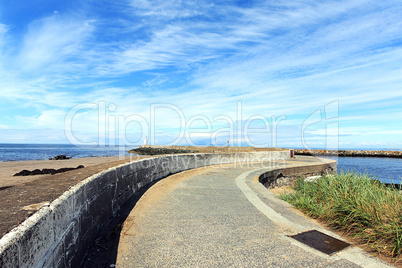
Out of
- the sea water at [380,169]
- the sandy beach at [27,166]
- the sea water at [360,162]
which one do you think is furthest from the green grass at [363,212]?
the sea water at [380,169]

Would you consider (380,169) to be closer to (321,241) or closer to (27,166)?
(321,241)

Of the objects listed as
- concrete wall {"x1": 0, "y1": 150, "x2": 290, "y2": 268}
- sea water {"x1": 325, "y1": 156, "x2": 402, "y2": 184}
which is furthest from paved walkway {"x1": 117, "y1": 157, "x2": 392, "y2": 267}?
sea water {"x1": 325, "y1": 156, "x2": 402, "y2": 184}

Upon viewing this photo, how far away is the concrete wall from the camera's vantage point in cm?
197

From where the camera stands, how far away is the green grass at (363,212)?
12.6 ft

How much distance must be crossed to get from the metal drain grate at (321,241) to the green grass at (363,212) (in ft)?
1.37

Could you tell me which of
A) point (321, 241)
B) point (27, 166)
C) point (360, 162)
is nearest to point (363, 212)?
point (321, 241)

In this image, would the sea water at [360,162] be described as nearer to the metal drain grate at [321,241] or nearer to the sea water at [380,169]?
the sea water at [380,169]

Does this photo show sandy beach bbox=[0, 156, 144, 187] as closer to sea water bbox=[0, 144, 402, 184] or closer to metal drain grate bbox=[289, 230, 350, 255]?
metal drain grate bbox=[289, 230, 350, 255]

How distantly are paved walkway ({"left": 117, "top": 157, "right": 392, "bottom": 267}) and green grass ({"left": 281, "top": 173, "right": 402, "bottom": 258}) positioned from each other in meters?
0.34

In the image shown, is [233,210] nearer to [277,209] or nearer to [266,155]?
[277,209]

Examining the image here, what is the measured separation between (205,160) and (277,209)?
10110 millimetres

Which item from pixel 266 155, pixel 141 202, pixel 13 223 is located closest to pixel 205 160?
pixel 266 155

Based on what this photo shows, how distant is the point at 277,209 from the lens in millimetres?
6035

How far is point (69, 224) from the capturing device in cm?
304
